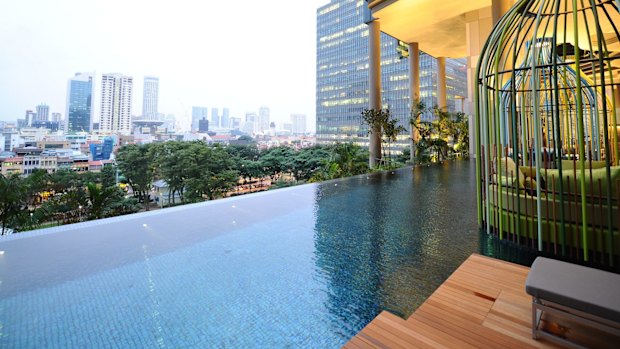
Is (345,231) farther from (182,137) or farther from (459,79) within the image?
(459,79)

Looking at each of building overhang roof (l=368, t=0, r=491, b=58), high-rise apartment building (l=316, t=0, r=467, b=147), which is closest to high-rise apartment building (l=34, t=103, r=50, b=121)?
building overhang roof (l=368, t=0, r=491, b=58)

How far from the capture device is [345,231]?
11.4 feet

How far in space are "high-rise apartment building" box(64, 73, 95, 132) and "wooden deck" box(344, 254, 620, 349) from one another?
→ 32345mm

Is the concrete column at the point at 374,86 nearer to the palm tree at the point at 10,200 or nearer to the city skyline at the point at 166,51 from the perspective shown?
the palm tree at the point at 10,200

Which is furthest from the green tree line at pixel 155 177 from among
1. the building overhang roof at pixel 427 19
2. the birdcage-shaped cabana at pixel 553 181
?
the birdcage-shaped cabana at pixel 553 181

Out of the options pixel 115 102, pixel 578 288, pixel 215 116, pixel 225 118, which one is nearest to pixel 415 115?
pixel 578 288

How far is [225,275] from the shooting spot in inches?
94.6

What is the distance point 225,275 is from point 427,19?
13.7 meters

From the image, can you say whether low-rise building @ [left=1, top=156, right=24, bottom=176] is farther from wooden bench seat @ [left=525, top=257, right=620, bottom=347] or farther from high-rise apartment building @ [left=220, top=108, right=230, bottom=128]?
high-rise apartment building @ [left=220, top=108, right=230, bottom=128]

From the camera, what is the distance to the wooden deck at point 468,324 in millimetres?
1429

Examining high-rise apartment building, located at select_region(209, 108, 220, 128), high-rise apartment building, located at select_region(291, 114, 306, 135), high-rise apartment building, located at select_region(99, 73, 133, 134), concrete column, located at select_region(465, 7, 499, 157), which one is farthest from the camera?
high-rise apartment building, located at select_region(291, 114, 306, 135)

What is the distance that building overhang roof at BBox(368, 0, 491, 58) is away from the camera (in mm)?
10944

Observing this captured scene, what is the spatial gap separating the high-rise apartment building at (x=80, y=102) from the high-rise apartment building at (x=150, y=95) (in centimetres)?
778

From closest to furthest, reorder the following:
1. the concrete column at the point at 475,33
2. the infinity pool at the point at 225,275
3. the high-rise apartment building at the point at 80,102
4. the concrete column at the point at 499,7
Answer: the infinity pool at the point at 225,275
the concrete column at the point at 499,7
the concrete column at the point at 475,33
the high-rise apartment building at the point at 80,102
